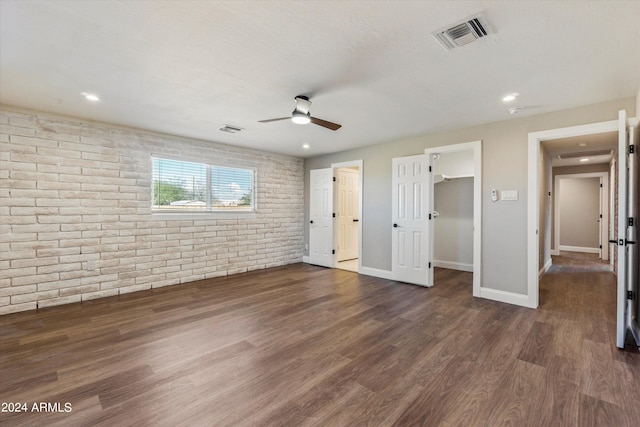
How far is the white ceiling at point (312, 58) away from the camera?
1.77m

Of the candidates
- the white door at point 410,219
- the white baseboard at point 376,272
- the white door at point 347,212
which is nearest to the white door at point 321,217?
the white door at point 347,212

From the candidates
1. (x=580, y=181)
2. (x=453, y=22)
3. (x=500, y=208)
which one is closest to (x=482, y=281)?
(x=500, y=208)

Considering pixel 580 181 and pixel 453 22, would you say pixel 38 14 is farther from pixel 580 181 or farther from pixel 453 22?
pixel 580 181

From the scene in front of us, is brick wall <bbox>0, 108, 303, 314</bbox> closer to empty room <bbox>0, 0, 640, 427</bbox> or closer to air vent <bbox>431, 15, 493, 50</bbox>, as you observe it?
empty room <bbox>0, 0, 640, 427</bbox>

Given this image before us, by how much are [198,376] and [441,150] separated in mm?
4271

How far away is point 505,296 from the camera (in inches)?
151

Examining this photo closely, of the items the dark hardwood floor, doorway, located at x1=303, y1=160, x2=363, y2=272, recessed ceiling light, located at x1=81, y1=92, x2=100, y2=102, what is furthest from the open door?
recessed ceiling light, located at x1=81, y1=92, x2=100, y2=102

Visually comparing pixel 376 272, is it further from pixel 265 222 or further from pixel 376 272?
pixel 265 222

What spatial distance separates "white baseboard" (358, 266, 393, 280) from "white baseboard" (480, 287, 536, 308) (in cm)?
151

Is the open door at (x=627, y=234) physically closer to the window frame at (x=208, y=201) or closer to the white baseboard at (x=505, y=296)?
the white baseboard at (x=505, y=296)

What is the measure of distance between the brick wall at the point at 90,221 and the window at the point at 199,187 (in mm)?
158

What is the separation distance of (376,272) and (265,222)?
8.18 feet

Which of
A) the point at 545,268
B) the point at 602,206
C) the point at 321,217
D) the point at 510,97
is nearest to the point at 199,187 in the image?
the point at 321,217

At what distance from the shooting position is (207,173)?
5.23m
